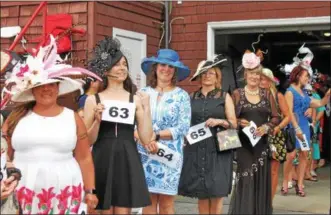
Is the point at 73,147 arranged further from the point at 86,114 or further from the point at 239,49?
the point at 239,49

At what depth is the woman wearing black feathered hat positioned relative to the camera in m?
4.26

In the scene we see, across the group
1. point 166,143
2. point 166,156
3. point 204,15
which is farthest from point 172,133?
point 204,15

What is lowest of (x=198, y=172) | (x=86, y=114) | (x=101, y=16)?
(x=198, y=172)

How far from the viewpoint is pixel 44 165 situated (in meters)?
3.60

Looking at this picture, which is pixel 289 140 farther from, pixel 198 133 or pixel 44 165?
pixel 44 165

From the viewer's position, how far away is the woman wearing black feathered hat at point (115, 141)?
4.26 meters

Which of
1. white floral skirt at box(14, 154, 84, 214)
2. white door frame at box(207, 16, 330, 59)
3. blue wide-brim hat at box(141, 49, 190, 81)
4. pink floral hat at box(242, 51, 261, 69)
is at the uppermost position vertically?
white door frame at box(207, 16, 330, 59)

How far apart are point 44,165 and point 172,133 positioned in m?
1.46

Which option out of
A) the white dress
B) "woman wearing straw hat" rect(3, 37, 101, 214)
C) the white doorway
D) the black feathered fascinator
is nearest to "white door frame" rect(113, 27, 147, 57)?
the white doorway

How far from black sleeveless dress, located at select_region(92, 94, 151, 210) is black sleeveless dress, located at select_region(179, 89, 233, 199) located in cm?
105

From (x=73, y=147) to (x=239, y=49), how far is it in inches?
356

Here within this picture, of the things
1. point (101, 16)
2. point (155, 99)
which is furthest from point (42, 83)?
point (101, 16)

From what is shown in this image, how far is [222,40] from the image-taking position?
450 inches

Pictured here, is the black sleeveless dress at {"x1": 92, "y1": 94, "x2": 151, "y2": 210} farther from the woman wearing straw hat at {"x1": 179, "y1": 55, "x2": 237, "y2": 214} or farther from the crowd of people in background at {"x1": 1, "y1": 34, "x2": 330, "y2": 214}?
the woman wearing straw hat at {"x1": 179, "y1": 55, "x2": 237, "y2": 214}
